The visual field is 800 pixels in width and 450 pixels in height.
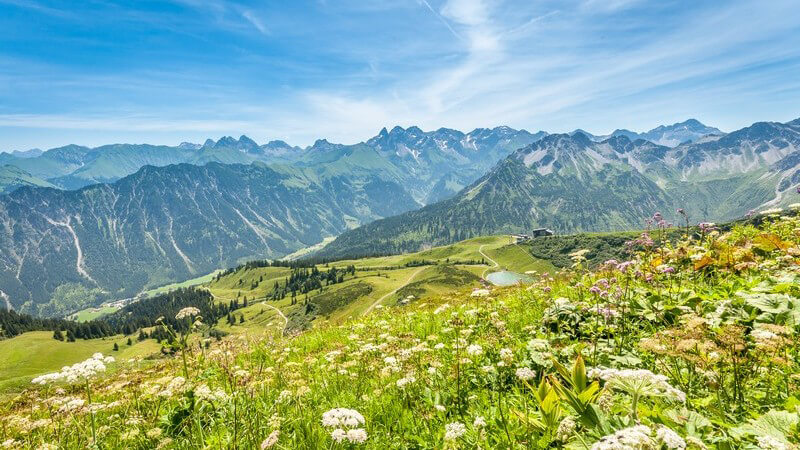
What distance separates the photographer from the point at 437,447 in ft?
17.5

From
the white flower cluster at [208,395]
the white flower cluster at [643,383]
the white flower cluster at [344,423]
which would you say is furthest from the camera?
the white flower cluster at [208,395]

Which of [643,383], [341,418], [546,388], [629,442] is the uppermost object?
[629,442]

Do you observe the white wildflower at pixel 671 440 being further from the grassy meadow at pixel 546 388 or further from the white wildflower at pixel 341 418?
the white wildflower at pixel 341 418

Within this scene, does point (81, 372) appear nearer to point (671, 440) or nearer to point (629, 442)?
point (629, 442)

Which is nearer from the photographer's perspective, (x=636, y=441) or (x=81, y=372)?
(x=636, y=441)

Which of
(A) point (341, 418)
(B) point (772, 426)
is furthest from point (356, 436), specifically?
(B) point (772, 426)

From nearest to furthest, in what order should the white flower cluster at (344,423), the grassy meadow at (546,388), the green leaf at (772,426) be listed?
the green leaf at (772,426) < the grassy meadow at (546,388) < the white flower cluster at (344,423)

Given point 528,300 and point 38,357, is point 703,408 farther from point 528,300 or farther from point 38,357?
point 38,357

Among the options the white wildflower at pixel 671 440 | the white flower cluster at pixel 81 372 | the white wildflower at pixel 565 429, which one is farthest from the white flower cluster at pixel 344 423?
the white flower cluster at pixel 81 372

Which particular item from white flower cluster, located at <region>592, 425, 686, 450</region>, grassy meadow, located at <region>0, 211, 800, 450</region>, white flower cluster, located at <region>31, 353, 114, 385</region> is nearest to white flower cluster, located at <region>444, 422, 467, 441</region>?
grassy meadow, located at <region>0, 211, 800, 450</region>

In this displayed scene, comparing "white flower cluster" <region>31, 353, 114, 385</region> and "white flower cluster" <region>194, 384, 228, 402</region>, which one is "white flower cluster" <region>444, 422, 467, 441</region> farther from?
"white flower cluster" <region>31, 353, 114, 385</region>

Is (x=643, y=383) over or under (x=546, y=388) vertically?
over

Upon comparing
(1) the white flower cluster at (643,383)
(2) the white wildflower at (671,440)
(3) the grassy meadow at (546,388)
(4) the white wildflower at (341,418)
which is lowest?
(3) the grassy meadow at (546,388)

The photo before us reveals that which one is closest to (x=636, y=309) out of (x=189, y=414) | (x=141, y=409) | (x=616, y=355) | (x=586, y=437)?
(x=616, y=355)
